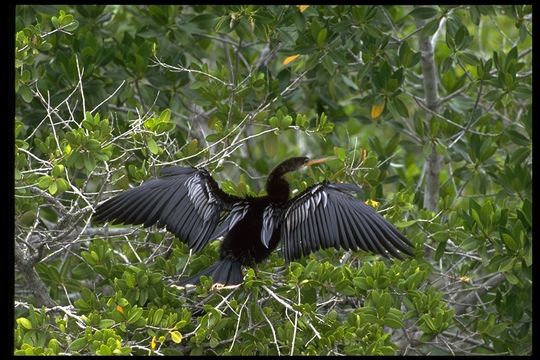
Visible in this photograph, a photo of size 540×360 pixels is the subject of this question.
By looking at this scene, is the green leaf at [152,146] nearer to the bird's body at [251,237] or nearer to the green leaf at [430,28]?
the bird's body at [251,237]

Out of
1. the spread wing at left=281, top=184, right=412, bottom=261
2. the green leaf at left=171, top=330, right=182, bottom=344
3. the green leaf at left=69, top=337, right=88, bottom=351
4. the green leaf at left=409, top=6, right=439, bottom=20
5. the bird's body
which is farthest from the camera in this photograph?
the green leaf at left=409, top=6, right=439, bottom=20

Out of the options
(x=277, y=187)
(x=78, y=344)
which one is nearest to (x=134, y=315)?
(x=78, y=344)

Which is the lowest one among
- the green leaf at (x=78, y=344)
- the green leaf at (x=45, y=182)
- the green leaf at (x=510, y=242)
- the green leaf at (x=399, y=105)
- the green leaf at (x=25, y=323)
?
the green leaf at (x=510, y=242)

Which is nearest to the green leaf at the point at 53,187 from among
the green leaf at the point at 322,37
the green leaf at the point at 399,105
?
the green leaf at the point at 322,37

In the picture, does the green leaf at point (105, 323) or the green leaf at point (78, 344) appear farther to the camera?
Answer: the green leaf at point (105, 323)

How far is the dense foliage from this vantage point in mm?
3881

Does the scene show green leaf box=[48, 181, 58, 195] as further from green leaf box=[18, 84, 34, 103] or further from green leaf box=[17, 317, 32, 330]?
green leaf box=[18, 84, 34, 103]

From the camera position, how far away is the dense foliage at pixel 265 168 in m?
3.88

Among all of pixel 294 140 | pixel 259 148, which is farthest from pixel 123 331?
pixel 294 140

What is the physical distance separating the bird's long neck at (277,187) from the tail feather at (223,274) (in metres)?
0.39

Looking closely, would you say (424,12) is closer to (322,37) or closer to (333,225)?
(322,37)

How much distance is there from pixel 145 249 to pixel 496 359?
5.64ft

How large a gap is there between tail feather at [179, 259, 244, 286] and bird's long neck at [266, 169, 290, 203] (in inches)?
15.3

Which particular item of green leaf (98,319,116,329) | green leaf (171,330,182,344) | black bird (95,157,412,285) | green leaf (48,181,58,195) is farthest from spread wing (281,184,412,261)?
green leaf (48,181,58,195)
